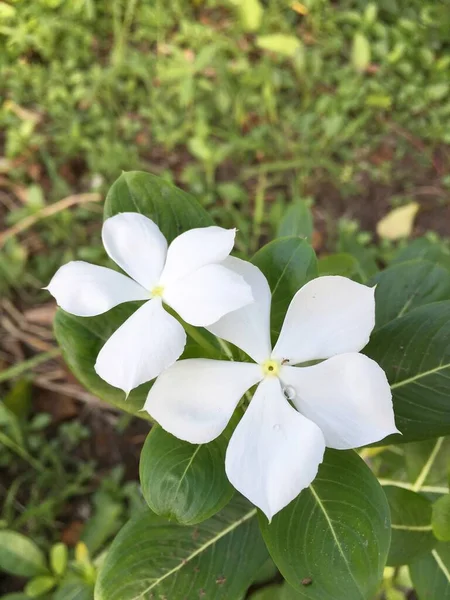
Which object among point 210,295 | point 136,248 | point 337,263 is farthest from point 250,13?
point 210,295

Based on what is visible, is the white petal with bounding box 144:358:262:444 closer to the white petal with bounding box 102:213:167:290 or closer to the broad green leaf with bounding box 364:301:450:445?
the white petal with bounding box 102:213:167:290

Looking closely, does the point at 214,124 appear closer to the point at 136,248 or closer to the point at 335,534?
the point at 136,248

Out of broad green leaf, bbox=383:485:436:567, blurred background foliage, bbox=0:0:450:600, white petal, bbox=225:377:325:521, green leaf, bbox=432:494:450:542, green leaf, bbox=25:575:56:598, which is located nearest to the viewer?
white petal, bbox=225:377:325:521

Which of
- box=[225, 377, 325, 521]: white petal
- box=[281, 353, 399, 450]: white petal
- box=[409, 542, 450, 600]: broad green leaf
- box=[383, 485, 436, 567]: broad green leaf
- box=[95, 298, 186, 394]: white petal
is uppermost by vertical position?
box=[95, 298, 186, 394]: white petal

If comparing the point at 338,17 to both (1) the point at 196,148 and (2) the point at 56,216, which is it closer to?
(1) the point at 196,148

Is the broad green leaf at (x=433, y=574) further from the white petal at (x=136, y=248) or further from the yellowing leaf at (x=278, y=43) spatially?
the yellowing leaf at (x=278, y=43)

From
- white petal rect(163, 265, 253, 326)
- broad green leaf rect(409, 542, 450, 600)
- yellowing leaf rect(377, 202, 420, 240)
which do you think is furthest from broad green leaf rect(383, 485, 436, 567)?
yellowing leaf rect(377, 202, 420, 240)

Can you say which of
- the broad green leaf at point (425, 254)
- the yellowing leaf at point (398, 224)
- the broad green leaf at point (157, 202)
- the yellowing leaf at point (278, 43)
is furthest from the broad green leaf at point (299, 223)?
the yellowing leaf at point (278, 43)
